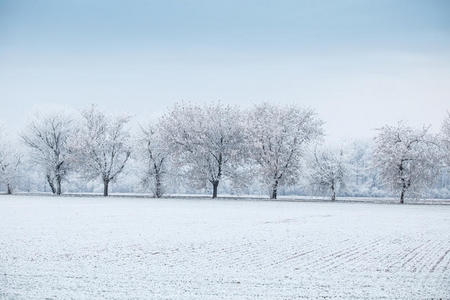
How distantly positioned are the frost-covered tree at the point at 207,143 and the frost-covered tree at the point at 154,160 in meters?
2.07

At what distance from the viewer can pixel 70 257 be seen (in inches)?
635

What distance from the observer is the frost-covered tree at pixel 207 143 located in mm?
70812

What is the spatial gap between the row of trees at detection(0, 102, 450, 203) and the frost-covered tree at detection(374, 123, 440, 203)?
0.43 ft

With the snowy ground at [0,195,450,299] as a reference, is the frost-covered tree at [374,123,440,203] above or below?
above

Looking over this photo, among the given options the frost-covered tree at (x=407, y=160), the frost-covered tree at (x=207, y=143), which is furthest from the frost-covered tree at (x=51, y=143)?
the frost-covered tree at (x=407, y=160)

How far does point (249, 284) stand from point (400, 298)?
3648mm

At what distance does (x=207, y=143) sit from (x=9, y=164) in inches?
1503

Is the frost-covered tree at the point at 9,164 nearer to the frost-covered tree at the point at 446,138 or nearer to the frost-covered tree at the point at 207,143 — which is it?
the frost-covered tree at the point at 207,143

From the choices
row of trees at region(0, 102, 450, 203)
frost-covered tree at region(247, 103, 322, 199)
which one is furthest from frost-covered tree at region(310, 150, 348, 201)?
frost-covered tree at region(247, 103, 322, 199)

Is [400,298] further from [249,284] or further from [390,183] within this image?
[390,183]

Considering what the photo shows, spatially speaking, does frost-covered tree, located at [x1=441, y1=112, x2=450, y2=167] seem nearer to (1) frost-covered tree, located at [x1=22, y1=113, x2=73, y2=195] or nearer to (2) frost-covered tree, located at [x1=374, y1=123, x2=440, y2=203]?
(2) frost-covered tree, located at [x1=374, y1=123, x2=440, y2=203]

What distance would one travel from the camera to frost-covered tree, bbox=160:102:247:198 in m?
70.8

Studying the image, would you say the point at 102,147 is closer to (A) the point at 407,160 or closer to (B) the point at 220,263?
(A) the point at 407,160

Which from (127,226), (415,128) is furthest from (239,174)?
(127,226)
